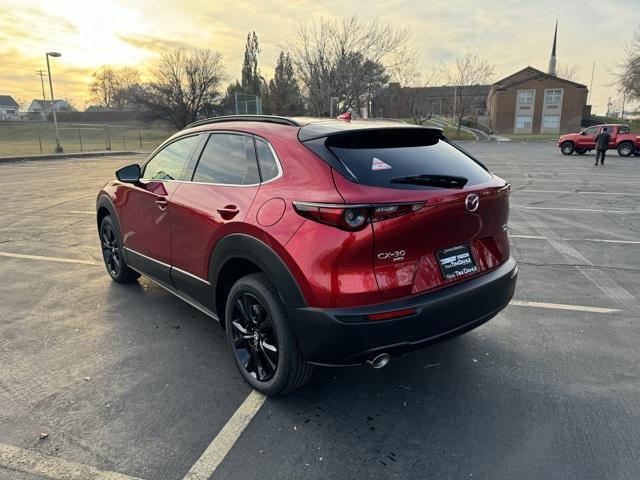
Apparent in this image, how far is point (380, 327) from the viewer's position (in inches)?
95.2

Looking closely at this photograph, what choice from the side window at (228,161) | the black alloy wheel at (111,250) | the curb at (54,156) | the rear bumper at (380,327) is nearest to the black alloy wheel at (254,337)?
the rear bumper at (380,327)

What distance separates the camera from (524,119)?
67.6 m

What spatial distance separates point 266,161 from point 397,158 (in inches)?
32.2

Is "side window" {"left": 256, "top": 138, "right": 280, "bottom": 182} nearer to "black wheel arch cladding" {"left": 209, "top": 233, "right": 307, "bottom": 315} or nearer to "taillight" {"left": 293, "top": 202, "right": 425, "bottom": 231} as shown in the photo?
"black wheel arch cladding" {"left": 209, "top": 233, "right": 307, "bottom": 315}

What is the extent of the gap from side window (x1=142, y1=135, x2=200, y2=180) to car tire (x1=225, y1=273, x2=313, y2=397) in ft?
4.32

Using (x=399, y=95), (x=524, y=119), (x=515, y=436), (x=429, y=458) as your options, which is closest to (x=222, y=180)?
(x=429, y=458)

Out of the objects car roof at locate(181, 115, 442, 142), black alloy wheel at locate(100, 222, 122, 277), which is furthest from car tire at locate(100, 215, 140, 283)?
car roof at locate(181, 115, 442, 142)

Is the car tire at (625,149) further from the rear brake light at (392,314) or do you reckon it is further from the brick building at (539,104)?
the brick building at (539,104)

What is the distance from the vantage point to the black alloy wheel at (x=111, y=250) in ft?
16.4

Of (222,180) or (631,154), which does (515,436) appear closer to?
(222,180)

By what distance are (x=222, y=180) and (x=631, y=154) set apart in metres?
28.7

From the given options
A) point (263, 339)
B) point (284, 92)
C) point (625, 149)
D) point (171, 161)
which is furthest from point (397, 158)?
point (284, 92)

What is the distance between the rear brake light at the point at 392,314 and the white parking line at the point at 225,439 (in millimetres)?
1024

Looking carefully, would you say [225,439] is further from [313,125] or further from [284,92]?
[284,92]
